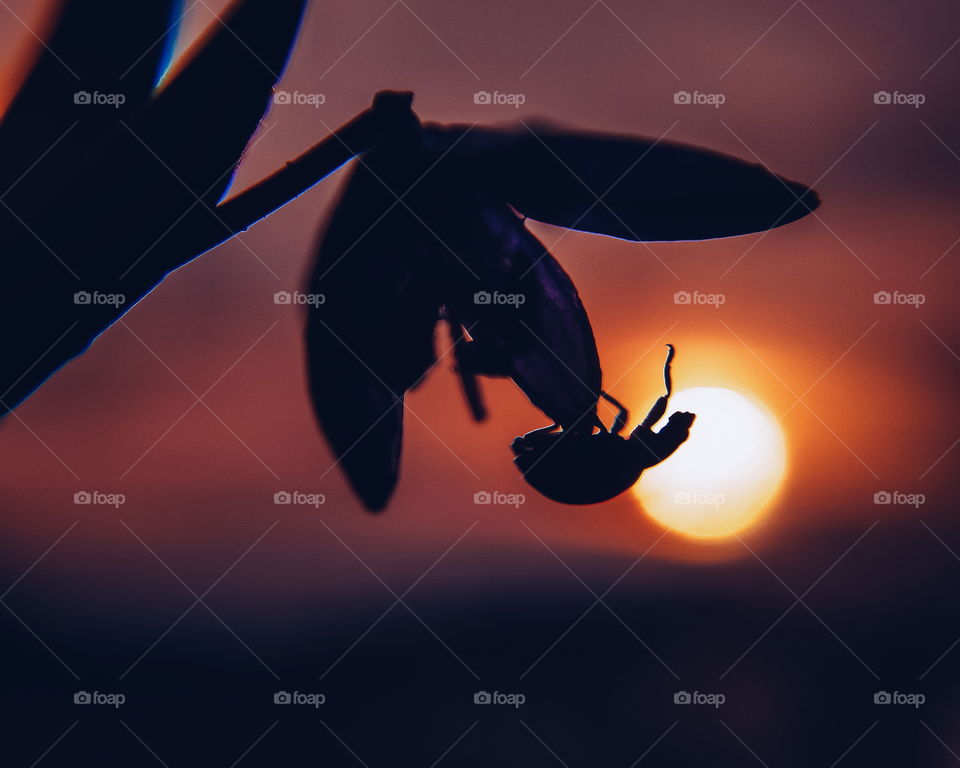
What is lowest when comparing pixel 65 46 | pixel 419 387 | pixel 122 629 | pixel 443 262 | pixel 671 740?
pixel 122 629

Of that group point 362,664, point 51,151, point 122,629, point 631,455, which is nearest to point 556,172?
point 631,455

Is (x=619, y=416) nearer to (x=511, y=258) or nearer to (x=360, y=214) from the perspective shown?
(x=511, y=258)

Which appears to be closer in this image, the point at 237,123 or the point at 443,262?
the point at 237,123

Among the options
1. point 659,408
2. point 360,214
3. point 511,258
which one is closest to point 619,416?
point 659,408

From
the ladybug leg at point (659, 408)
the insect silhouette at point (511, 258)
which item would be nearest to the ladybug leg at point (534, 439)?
the insect silhouette at point (511, 258)

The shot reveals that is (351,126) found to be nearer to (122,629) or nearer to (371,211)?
(371,211)

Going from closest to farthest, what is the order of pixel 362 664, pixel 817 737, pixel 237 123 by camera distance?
1. pixel 237 123
2. pixel 817 737
3. pixel 362 664

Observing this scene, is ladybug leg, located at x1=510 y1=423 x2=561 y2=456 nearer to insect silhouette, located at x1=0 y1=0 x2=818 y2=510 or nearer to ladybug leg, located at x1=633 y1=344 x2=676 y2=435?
insect silhouette, located at x1=0 y1=0 x2=818 y2=510

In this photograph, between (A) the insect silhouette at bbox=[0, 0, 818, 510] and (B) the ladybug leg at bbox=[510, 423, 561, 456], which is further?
(B) the ladybug leg at bbox=[510, 423, 561, 456]

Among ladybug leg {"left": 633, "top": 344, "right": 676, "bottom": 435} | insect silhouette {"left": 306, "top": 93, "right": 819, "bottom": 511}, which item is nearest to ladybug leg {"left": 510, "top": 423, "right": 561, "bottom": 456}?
insect silhouette {"left": 306, "top": 93, "right": 819, "bottom": 511}
